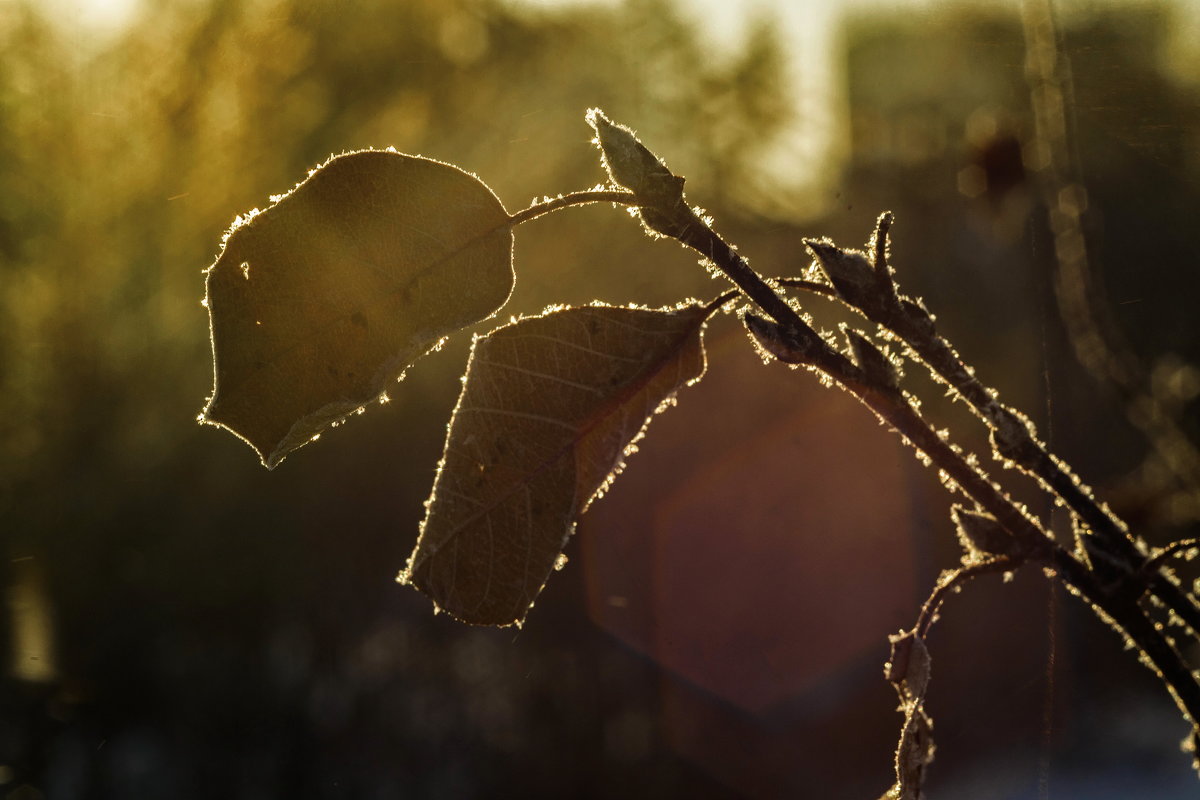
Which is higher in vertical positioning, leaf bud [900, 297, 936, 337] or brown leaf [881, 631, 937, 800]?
leaf bud [900, 297, 936, 337]

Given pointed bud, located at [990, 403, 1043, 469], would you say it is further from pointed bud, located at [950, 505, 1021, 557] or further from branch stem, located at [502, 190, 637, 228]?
branch stem, located at [502, 190, 637, 228]

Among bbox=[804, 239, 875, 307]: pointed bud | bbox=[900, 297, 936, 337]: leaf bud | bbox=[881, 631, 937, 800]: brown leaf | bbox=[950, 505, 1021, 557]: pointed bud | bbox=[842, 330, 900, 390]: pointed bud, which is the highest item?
bbox=[804, 239, 875, 307]: pointed bud

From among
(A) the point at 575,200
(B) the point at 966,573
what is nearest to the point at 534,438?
(A) the point at 575,200

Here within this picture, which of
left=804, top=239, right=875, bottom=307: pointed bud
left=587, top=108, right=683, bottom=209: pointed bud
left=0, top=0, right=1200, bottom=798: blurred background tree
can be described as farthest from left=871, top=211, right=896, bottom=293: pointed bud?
left=0, top=0, right=1200, bottom=798: blurred background tree

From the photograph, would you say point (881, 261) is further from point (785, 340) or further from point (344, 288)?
point (344, 288)

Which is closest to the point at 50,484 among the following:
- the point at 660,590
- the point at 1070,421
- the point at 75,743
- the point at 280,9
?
the point at 75,743

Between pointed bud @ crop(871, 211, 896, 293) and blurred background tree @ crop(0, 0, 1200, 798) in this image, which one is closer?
pointed bud @ crop(871, 211, 896, 293)
